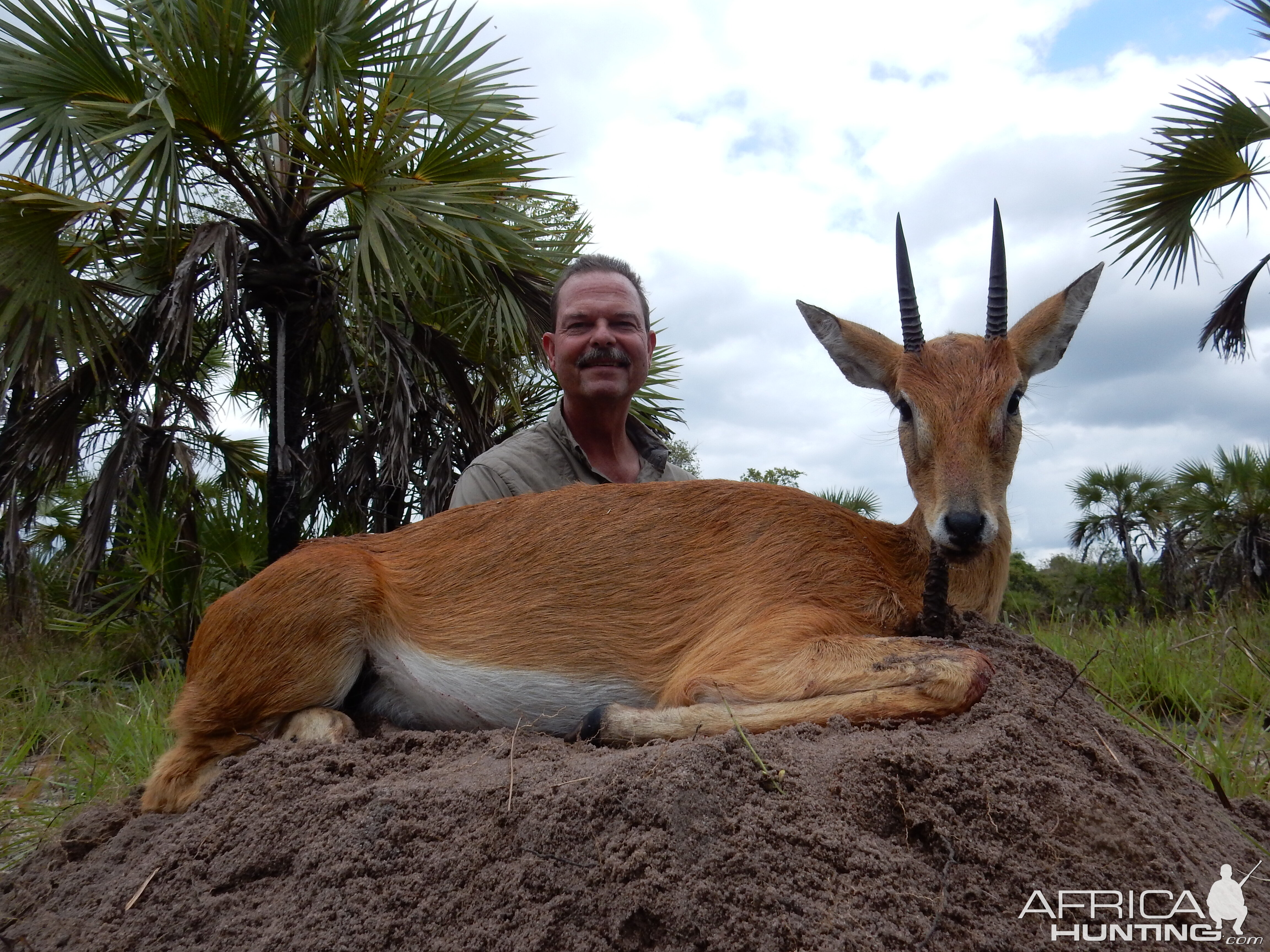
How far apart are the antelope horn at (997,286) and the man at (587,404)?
229 centimetres

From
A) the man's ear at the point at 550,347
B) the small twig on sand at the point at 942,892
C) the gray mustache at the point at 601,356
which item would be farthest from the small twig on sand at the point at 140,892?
the man's ear at the point at 550,347

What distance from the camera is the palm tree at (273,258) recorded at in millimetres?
7094

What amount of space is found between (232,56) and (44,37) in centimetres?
154

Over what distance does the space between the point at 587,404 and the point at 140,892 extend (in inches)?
141

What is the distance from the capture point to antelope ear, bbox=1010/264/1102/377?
3.43 metres

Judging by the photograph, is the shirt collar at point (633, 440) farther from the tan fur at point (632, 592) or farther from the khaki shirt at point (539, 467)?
the tan fur at point (632, 592)

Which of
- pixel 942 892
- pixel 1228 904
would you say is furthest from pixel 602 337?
pixel 1228 904

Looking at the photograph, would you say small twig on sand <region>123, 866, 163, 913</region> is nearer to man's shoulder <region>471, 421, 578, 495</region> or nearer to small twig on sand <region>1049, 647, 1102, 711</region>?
small twig on sand <region>1049, 647, 1102, 711</region>

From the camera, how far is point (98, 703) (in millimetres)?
5797

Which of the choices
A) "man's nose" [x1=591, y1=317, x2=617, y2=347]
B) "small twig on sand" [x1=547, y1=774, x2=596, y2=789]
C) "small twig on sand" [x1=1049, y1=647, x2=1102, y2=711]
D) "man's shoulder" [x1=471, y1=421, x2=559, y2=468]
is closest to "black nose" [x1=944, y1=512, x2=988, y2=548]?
"small twig on sand" [x1=1049, y1=647, x2=1102, y2=711]

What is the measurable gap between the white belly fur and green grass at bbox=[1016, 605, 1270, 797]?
74.5 inches

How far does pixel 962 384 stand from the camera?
122 inches

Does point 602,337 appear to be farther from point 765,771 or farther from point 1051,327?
point 765,771

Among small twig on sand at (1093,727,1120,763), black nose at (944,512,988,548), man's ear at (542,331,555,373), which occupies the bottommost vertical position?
small twig on sand at (1093,727,1120,763)
